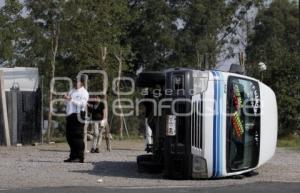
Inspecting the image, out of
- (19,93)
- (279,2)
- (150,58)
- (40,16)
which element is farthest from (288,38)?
(19,93)

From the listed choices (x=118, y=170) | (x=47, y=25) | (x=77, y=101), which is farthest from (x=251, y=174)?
(x=47, y=25)

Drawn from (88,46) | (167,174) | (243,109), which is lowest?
(167,174)

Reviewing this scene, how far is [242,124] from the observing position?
1393cm

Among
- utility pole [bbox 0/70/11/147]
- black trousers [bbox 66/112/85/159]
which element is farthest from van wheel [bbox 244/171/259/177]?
utility pole [bbox 0/70/11/147]

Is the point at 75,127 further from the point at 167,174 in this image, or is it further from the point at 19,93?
the point at 19,93

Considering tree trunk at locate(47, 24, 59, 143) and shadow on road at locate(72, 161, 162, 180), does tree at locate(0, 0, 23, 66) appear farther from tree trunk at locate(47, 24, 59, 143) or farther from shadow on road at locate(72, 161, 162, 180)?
shadow on road at locate(72, 161, 162, 180)

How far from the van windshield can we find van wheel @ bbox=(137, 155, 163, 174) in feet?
5.40

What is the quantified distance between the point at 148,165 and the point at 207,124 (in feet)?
6.60

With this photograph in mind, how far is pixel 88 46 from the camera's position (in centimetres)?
2781

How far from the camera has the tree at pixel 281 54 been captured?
28931 millimetres

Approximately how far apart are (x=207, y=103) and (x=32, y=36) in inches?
748

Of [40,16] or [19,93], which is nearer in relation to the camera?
[19,93]

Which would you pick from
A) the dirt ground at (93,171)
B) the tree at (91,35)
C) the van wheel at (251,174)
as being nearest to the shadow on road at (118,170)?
the dirt ground at (93,171)

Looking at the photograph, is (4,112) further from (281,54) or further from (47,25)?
(281,54)
